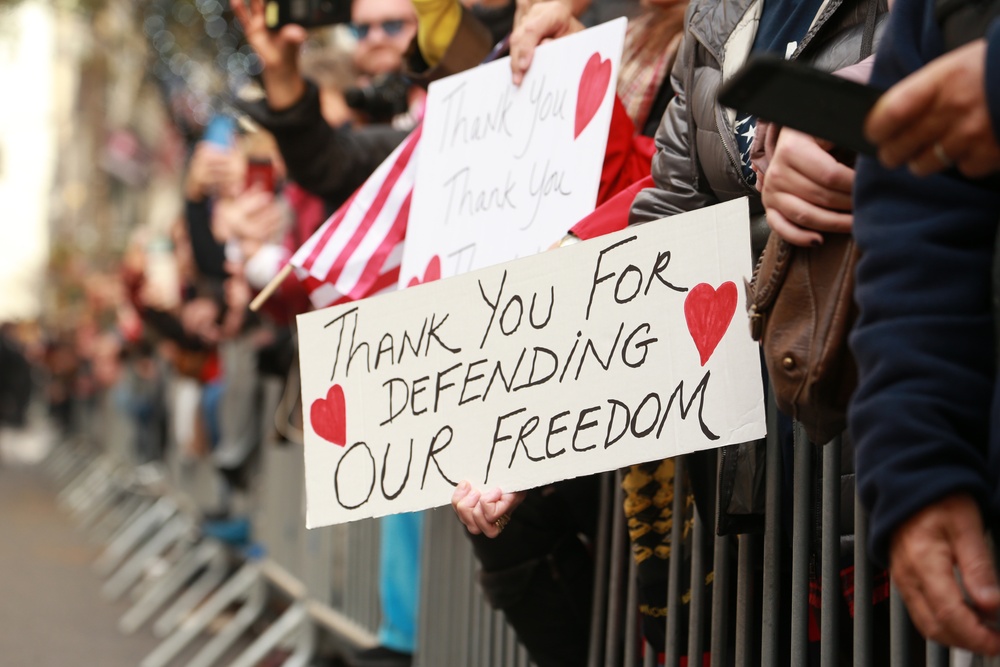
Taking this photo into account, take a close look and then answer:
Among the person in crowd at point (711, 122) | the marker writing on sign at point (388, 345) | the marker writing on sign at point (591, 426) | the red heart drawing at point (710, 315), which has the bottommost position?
the marker writing on sign at point (591, 426)

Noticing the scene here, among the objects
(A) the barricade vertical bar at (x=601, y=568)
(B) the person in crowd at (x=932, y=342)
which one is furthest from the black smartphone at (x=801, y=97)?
(A) the barricade vertical bar at (x=601, y=568)

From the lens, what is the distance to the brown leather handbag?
1.66 metres

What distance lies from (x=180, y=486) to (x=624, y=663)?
7.37m

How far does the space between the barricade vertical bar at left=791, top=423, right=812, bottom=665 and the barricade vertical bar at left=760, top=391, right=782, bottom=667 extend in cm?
6

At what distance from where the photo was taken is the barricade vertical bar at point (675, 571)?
2467mm

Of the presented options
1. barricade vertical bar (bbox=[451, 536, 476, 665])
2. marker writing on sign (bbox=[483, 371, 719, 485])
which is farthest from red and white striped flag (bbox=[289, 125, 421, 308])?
marker writing on sign (bbox=[483, 371, 719, 485])

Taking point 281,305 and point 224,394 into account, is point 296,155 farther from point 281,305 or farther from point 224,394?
point 224,394

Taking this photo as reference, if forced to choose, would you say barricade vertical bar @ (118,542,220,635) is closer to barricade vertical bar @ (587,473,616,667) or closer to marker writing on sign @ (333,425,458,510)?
barricade vertical bar @ (587,473,616,667)

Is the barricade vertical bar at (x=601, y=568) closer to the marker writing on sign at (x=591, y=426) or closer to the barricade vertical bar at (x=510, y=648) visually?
the barricade vertical bar at (x=510, y=648)

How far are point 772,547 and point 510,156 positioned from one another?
110 cm

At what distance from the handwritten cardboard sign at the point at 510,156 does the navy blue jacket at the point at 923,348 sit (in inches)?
48.3

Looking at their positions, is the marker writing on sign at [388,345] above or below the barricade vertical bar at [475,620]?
above

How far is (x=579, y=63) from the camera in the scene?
9.25 feet

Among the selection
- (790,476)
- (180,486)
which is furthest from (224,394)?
(790,476)
